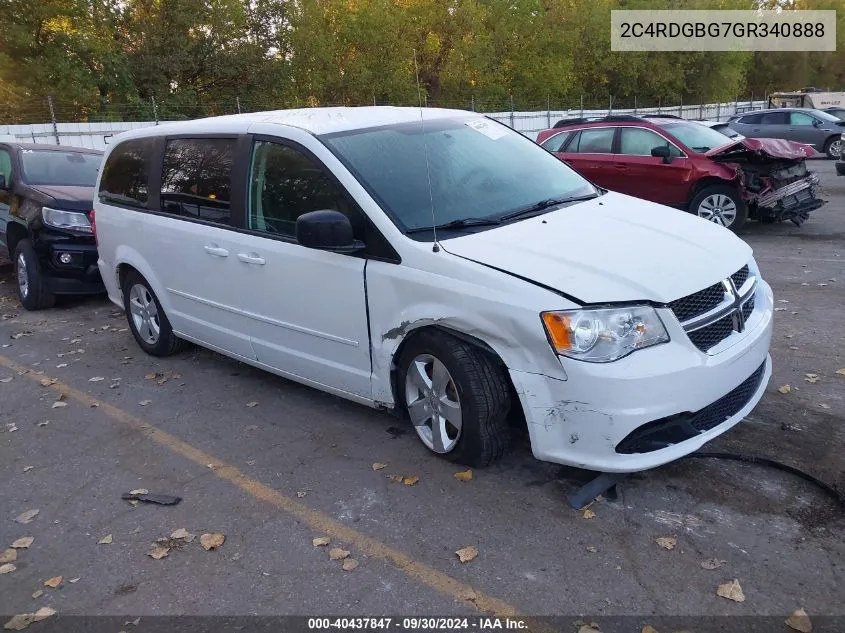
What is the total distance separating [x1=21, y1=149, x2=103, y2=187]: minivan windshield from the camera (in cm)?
851

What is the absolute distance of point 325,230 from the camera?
3.82 m

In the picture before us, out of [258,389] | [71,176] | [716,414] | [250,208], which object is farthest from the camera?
[71,176]

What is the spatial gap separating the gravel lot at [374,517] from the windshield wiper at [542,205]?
1291mm

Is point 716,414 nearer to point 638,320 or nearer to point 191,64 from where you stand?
point 638,320

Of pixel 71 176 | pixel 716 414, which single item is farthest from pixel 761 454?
pixel 71 176

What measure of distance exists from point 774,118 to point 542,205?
18491mm

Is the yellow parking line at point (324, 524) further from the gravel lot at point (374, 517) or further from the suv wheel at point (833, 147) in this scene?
the suv wheel at point (833, 147)

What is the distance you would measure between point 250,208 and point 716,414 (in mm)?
2997

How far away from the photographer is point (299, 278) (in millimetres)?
4359

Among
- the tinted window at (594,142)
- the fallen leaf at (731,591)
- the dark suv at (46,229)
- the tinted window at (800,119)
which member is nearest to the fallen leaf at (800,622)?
the fallen leaf at (731,591)

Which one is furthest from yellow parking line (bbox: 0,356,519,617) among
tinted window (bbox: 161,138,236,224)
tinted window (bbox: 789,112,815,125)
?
tinted window (bbox: 789,112,815,125)

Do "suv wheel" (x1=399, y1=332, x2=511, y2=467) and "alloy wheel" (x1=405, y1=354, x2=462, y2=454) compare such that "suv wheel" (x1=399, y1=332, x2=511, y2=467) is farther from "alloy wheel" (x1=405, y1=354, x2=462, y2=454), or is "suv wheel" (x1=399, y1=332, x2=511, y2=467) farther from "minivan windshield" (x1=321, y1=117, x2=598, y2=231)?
"minivan windshield" (x1=321, y1=117, x2=598, y2=231)

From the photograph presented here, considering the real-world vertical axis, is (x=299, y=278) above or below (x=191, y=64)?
below

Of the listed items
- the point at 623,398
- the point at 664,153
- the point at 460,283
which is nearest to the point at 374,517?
the point at 460,283
